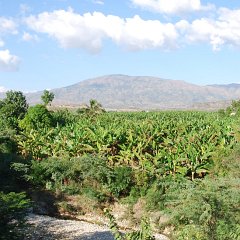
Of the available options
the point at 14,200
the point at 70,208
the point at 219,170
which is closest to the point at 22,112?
the point at 70,208

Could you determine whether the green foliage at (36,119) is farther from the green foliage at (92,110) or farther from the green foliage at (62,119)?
the green foliage at (92,110)

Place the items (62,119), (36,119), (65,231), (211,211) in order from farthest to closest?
(62,119), (36,119), (65,231), (211,211)

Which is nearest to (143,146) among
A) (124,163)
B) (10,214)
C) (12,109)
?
(124,163)

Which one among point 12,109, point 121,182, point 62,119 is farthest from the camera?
point 62,119

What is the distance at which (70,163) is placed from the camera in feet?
86.9

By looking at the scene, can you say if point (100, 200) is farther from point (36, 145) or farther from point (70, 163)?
point (36, 145)

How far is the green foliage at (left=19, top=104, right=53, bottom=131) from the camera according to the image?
40.9m

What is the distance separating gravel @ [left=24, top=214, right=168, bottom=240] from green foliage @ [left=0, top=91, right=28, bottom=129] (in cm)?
2270

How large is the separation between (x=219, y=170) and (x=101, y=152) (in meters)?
8.64

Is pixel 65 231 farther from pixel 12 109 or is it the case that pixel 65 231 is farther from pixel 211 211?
pixel 12 109

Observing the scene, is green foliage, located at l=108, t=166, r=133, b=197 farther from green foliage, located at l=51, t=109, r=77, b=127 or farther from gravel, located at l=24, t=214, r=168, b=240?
green foliage, located at l=51, t=109, r=77, b=127

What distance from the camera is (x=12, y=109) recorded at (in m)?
48.9

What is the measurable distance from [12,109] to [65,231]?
3202 cm

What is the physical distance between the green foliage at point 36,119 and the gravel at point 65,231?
2008 cm
